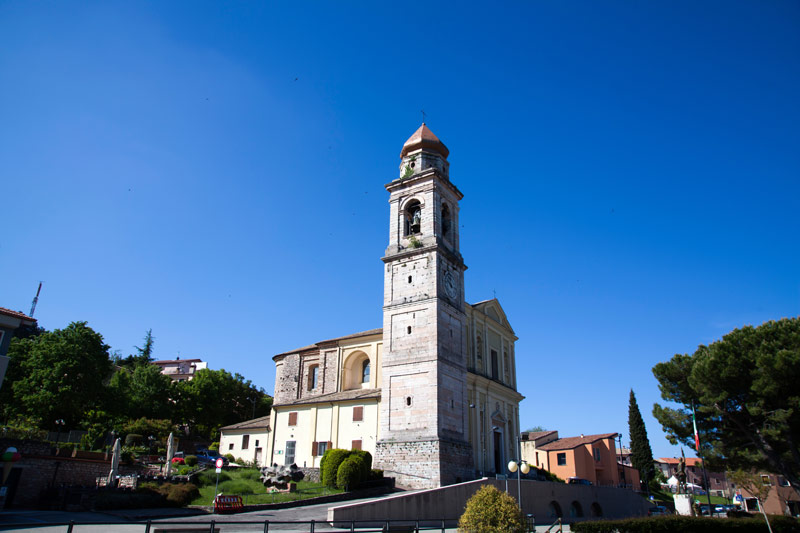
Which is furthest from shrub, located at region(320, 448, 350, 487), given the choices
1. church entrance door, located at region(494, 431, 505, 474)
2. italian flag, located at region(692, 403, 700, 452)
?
italian flag, located at region(692, 403, 700, 452)

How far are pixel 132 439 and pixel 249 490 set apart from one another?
23289mm

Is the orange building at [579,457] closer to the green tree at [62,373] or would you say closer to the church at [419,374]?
the church at [419,374]

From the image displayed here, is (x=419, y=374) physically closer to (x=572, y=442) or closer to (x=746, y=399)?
(x=746, y=399)

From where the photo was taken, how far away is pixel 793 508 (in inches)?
1416

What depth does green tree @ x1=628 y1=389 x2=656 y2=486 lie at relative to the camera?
56719mm

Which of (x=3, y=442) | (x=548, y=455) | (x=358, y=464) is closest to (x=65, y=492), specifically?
(x=3, y=442)

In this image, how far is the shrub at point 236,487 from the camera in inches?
949

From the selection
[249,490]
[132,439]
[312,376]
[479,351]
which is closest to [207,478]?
[249,490]

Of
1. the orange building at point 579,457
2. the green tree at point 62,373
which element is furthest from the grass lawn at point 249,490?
the orange building at point 579,457

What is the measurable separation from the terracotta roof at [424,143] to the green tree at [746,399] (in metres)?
19.9

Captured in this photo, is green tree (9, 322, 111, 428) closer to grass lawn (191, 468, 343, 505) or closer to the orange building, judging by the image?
grass lawn (191, 468, 343, 505)

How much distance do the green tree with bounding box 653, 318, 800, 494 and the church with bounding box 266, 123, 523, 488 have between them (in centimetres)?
1146

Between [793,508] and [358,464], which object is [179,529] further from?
[793,508]

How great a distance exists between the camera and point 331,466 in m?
26.6
